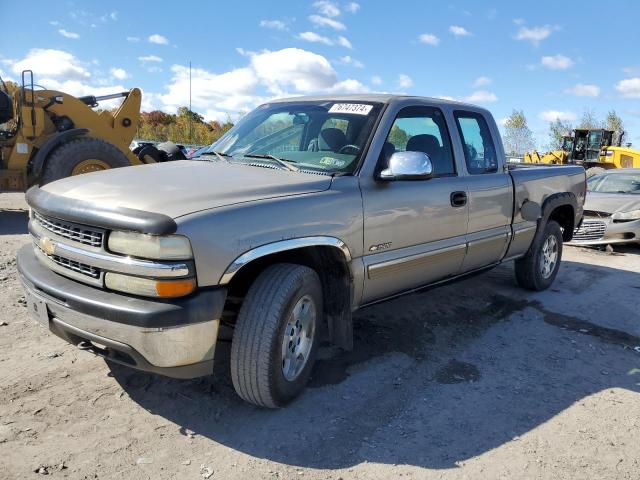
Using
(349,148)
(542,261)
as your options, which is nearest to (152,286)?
(349,148)

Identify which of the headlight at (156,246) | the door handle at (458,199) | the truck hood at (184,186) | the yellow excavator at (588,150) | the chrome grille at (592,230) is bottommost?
the chrome grille at (592,230)

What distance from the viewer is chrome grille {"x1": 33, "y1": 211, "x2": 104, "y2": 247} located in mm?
2650

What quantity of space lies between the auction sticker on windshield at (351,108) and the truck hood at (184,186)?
0.77 m

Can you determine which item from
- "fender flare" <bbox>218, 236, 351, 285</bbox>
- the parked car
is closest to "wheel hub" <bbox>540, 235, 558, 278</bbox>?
the parked car

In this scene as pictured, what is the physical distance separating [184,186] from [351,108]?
1524 mm

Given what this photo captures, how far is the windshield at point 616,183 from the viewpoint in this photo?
32.1 feet

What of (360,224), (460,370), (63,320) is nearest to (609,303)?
(460,370)

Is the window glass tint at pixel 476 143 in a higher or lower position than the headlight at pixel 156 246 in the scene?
higher

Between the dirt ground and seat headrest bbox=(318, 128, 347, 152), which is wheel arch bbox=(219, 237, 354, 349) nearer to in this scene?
the dirt ground

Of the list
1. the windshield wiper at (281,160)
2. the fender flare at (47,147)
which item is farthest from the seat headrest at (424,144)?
the fender flare at (47,147)

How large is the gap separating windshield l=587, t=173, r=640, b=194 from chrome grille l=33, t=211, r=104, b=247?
9.66m

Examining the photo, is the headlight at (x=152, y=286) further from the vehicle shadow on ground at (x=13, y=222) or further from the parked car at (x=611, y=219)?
the parked car at (x=611, y=219)

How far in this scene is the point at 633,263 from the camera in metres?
7.91

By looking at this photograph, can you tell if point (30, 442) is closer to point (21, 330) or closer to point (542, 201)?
point (21, 330)
